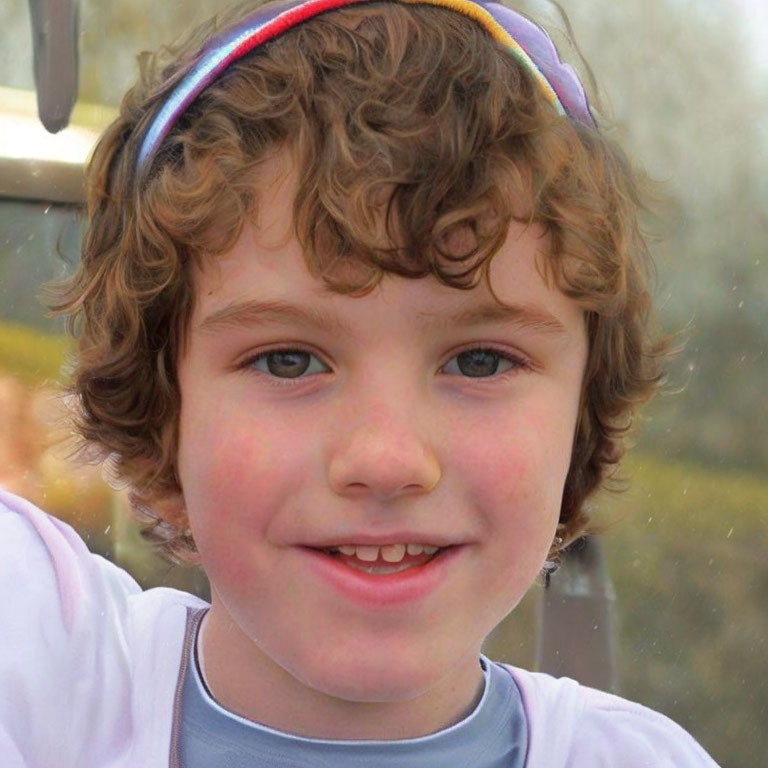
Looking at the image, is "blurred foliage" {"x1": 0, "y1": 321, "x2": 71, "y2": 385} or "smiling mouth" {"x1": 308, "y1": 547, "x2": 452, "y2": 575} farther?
"blurred foliage" {"x1": 0, "y1": 321, "x2": 71, "y2": 385}

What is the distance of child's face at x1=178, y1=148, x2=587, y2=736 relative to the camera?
1.06 metres

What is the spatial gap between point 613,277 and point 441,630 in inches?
13.4

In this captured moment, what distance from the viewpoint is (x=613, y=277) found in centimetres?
122

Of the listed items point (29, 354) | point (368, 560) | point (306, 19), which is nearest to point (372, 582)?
point (368, 560)

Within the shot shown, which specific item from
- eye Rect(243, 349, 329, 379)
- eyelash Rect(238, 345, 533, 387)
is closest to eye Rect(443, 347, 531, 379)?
eyelash Rect(238, 345, 533, 387)

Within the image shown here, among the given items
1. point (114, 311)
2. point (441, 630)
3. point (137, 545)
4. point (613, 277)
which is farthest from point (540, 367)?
point (137, 545)

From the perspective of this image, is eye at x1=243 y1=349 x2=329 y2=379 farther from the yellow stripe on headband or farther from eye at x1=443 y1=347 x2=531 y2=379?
the yellow stripe on headband

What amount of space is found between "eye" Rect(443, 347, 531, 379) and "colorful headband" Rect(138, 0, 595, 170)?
0.22 meters

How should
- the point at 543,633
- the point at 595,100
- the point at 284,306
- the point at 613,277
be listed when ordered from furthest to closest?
the point at 543,633, the point at 595,100, the point at 613,277, the point at 284,306

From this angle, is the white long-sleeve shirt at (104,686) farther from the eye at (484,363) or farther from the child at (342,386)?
the eye at (484,363)

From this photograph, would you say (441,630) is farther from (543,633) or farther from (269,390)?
(543,633)

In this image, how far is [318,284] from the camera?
1.06 m

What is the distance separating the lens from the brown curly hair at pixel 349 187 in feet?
3.53

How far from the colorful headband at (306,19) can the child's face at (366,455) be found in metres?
0.14
